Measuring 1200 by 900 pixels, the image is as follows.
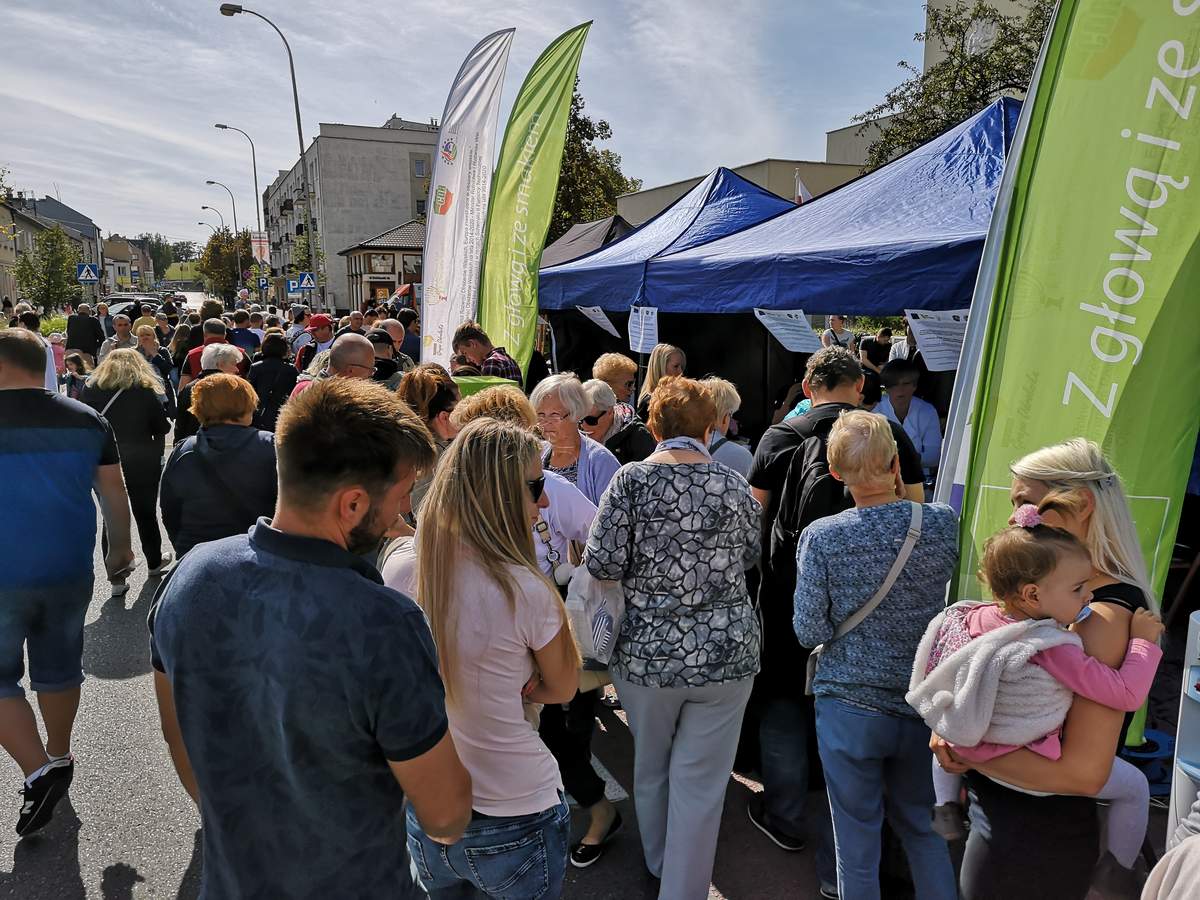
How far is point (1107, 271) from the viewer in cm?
249

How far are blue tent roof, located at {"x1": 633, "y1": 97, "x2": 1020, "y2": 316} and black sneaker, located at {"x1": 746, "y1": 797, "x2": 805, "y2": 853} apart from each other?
2.78 meters

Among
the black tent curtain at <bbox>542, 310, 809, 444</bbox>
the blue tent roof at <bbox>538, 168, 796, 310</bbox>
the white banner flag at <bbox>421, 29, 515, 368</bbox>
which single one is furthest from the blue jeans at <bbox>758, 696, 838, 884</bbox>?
the black tent curtain at <bbox>542, 310, 809, 444</bbox>

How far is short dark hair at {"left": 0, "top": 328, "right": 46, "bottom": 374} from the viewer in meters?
3.00

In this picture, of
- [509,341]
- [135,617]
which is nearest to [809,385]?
[509,341]

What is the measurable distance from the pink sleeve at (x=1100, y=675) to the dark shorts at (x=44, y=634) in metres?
3.43

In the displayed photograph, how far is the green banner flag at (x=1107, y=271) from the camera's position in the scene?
7.84 ft

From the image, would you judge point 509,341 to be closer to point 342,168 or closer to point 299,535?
point 299,535

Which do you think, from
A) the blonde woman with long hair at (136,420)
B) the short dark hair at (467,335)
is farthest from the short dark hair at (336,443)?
the blonde woman with long hair at (136,420)

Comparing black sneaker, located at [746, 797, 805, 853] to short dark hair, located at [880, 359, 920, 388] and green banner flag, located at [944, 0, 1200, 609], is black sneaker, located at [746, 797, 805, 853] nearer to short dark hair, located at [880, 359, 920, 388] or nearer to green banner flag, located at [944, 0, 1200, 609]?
green banner flag, located at [944, 0, 1200, 609]

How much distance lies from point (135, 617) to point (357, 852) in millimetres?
4763

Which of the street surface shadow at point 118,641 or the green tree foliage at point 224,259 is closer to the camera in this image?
the street surface shadow at point 118,641

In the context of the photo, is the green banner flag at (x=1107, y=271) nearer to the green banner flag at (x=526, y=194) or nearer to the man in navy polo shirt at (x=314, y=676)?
the man in navy polo shirt at (x=314, y=676)

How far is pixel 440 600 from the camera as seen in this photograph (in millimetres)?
1820

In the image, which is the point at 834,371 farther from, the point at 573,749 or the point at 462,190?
the point at 462,190
